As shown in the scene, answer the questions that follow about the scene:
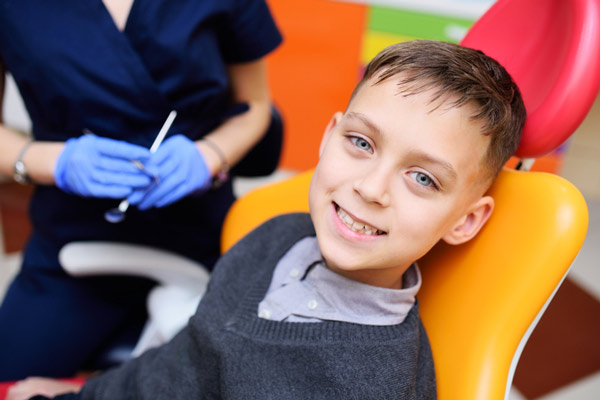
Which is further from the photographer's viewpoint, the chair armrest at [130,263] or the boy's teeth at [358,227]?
the chair armrest at [130,263]

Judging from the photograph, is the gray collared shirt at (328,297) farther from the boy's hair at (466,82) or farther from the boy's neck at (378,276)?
the boy's hair at (466,82)

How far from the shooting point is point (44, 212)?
0.96 metres

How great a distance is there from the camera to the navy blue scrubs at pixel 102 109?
2.64 feet

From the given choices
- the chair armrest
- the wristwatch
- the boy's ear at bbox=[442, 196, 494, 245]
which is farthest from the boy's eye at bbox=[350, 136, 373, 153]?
the wristwatch

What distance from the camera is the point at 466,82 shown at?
58 centimetres

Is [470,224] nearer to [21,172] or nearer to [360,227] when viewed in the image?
[360,227]

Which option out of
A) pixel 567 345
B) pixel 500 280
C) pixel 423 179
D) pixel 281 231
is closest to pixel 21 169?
pixel 281 231

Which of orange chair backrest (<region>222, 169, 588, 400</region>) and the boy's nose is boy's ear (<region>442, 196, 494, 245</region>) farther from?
the boy's nose

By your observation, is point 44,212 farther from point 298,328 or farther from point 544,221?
point 544,221

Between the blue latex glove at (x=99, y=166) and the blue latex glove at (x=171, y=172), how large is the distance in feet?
0.08

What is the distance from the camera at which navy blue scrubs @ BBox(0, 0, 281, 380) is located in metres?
0.81

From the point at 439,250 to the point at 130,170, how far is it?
A: 0.51 metres

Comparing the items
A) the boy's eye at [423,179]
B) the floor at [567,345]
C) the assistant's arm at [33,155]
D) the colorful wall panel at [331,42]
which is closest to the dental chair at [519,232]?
the boy's eye at [423,179]

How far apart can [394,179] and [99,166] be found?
48 centimetres
